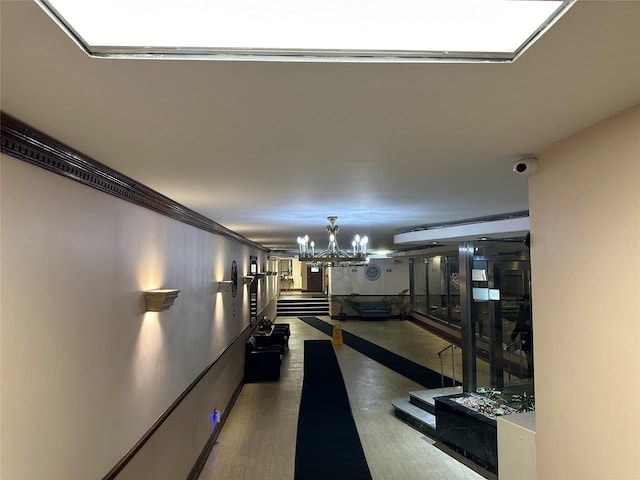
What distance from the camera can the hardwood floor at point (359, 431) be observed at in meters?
4.04

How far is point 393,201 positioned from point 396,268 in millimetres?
13612

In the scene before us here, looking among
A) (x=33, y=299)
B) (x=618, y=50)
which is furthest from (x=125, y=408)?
(x=618, y=50)

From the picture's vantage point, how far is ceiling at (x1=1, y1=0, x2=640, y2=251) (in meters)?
0.89

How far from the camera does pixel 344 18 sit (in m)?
0.82

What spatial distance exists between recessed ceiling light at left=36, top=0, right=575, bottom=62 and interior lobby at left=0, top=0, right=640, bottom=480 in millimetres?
45

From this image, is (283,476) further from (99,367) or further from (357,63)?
(357,63)

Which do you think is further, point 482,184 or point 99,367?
point 482,184

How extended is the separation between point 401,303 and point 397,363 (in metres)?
7.50

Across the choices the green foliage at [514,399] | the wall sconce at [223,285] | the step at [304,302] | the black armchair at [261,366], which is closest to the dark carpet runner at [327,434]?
the black armchair at [261,366]

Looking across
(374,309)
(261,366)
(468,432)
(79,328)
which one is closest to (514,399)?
(468,432)

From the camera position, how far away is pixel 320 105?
3.96 feet

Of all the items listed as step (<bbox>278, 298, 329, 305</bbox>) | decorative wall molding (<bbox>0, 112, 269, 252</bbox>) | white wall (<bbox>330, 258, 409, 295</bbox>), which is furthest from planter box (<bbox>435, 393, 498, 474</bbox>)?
step (<bbox>278, 298, 329, 305</bbox>)

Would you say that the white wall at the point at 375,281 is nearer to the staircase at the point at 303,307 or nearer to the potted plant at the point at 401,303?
the potted plant at the point at 401,303

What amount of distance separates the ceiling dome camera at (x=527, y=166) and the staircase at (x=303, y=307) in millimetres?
15822
